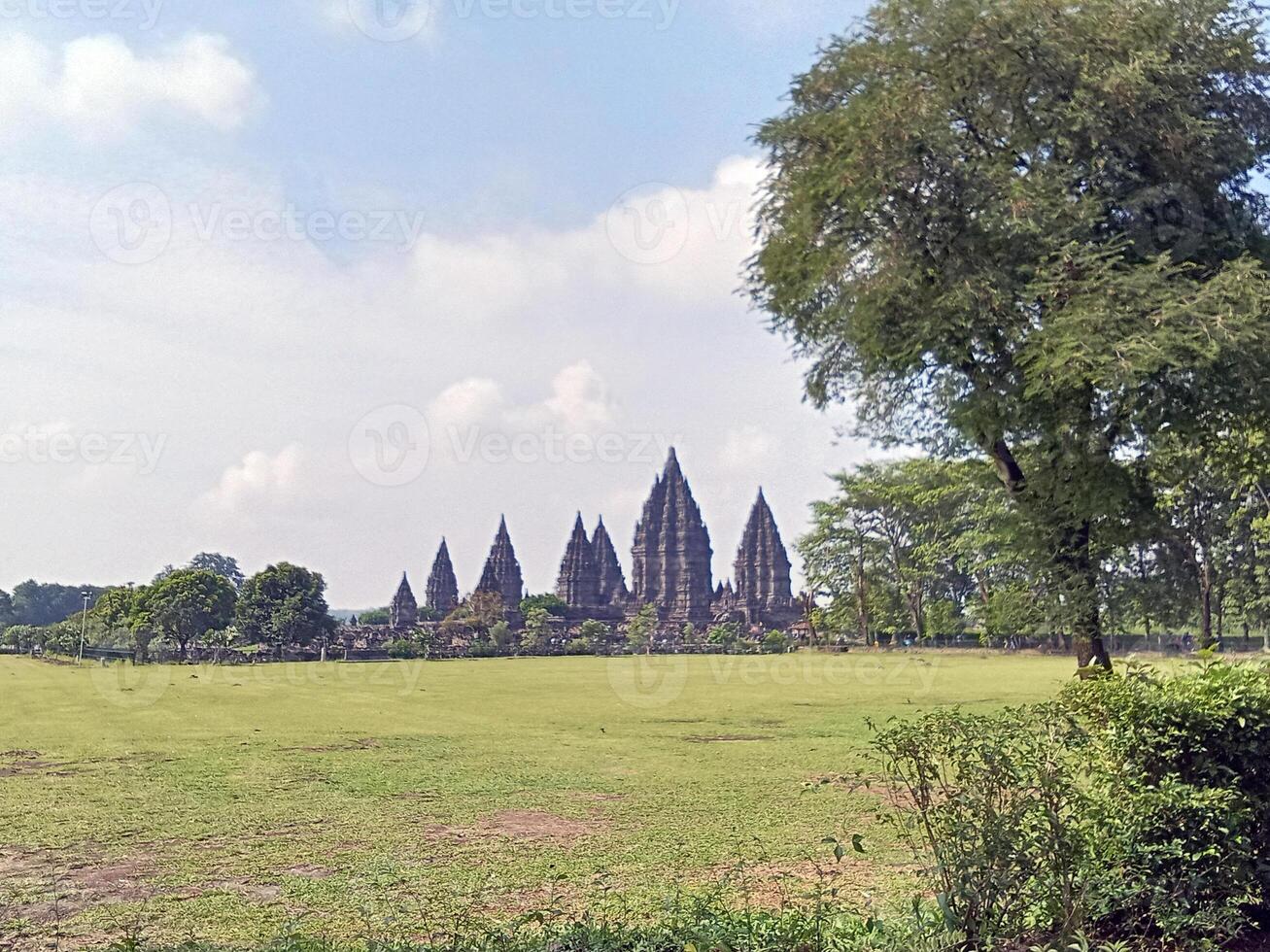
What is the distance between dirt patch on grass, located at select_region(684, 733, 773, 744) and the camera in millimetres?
13664

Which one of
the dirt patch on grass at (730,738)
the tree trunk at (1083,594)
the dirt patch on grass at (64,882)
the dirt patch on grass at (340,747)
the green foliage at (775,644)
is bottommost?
the green foliage at (775,644)

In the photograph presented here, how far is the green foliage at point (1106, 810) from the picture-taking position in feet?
12.6

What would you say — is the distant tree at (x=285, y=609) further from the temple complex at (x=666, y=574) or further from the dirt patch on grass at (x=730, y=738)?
the dirt patch on grass at (x=730, y=738)

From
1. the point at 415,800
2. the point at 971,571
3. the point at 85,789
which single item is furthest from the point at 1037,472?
the point at 971,571

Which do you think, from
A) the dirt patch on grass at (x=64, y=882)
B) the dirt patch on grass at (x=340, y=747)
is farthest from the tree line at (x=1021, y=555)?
the dirt patch on grass at (x=340, y=747)

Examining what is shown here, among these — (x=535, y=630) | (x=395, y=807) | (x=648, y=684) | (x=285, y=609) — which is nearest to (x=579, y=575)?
(x=535, y=630)

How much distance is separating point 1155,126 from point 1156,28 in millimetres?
887

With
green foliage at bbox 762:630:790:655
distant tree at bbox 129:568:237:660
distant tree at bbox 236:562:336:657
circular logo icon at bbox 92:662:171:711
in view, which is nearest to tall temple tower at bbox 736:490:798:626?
green foliage at bbox 762:630:790:655

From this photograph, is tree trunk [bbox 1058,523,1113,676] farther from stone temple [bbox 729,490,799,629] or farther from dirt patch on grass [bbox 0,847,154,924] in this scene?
stone temple [bbox 729,490,799,629]

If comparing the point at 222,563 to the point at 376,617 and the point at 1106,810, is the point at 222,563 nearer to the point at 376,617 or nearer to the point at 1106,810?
the point at 376,617

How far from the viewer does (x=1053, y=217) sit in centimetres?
859

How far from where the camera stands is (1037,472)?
9.81 meters

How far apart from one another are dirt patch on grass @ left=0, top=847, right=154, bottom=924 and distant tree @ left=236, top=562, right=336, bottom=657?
48471 mm

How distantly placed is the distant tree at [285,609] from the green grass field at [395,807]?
1349 inches
